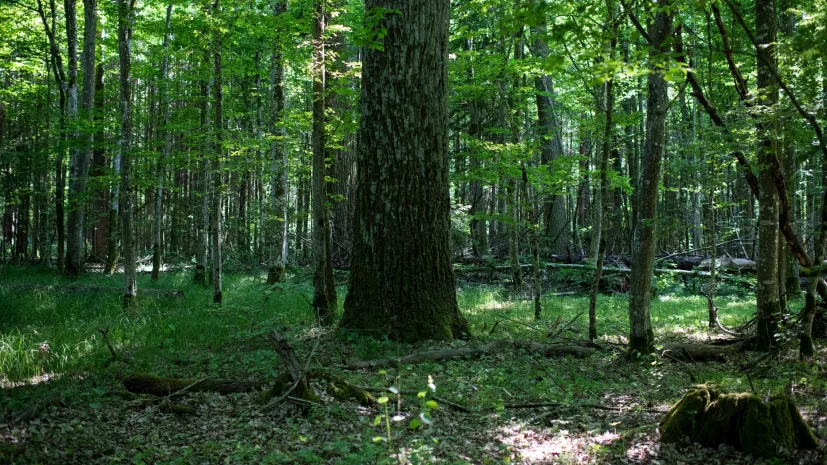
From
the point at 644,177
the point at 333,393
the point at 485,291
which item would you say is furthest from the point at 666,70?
the point at 485,291

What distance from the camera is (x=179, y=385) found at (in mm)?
5012

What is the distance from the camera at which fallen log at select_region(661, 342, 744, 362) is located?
22.8 feet

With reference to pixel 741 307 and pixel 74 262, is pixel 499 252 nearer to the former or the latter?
pixel 741 307

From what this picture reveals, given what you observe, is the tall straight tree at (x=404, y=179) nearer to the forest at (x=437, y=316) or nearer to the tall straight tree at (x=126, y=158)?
the forest at (x=437, y=316)

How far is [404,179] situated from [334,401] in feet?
10.9

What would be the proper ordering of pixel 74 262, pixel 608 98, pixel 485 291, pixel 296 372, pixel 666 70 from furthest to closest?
pixel 74 262, pixel 485 291, pixel 608 98, pixel 296 372, pixel 666 70

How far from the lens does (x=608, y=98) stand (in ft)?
24.9

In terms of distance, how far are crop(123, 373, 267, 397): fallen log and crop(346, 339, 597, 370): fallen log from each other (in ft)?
4.17

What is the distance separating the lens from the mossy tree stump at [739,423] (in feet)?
11.6

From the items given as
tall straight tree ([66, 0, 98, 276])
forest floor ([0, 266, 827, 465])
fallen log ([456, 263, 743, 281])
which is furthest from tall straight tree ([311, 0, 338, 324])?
tall straight tree ([66, 0, 98, 276])

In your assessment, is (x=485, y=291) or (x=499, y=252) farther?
(x=499, y=252)

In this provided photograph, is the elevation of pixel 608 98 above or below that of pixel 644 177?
above

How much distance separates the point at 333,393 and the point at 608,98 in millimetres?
5609

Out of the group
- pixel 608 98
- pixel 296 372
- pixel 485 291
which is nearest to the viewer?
pixel 296 372
